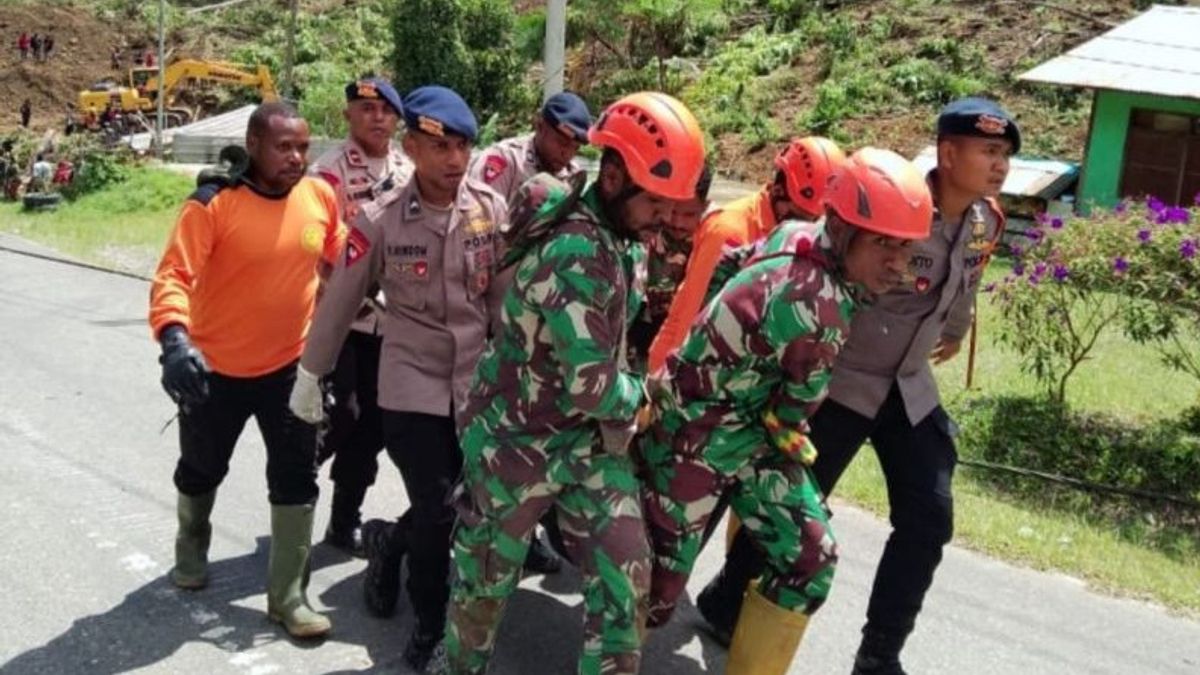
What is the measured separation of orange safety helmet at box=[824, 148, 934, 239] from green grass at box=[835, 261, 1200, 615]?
8.47 ft

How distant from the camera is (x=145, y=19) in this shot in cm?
4394

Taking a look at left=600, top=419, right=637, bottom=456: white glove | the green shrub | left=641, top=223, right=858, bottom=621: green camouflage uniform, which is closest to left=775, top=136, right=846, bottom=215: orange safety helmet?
left=641, top=223, right=858, bottom=621: green camouflage uniform

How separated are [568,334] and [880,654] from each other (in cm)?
158

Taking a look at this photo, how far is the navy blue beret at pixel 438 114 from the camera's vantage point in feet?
12.5

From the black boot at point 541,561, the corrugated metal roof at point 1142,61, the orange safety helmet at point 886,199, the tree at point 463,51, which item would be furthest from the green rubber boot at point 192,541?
the tree at point 463,51

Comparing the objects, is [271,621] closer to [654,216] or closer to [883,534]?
[654,216]

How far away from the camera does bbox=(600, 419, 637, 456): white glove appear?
329 centimetres

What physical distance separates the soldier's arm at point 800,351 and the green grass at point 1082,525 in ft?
7.84

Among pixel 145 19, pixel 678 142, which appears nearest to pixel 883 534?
pixel 678 142

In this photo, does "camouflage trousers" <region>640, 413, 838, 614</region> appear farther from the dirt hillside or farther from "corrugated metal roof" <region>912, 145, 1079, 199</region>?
the dirt hillside

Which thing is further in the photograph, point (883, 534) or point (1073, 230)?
point (1073, 230)

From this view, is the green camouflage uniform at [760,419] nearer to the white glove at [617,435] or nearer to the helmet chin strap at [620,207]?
the white glove at [617,435]

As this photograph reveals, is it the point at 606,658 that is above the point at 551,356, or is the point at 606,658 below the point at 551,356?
below

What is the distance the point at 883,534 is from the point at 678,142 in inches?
122
